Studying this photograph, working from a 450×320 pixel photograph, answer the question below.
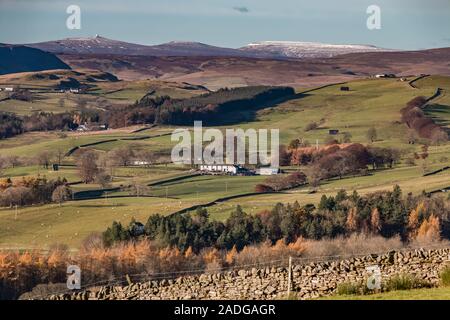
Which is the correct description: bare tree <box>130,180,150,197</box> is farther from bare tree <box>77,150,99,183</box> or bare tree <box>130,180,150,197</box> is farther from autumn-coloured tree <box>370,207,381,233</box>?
autumn-coloured tree <box>370,207,381,233</box>

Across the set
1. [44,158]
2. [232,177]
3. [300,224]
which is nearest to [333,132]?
[232,177]

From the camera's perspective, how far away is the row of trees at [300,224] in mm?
47719

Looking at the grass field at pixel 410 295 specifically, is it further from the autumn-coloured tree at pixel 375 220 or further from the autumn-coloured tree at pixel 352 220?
the autumn-coloured tree at pixel 352 220

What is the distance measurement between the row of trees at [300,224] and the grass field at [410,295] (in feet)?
98.5

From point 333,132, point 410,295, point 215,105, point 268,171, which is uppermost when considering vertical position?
point 410,295

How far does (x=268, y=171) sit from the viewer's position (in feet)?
262

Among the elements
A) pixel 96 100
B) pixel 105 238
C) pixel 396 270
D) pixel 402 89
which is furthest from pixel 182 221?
pixel 96 100

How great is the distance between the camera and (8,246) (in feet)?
157

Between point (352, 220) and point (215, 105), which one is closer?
point (352, 220)

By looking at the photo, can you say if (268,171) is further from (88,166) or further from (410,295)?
(410,295)

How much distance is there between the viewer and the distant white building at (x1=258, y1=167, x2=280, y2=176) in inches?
3091

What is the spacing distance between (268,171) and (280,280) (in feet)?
207

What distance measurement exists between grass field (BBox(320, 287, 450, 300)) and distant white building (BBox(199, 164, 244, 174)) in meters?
63.9
